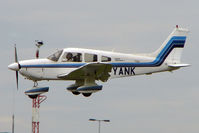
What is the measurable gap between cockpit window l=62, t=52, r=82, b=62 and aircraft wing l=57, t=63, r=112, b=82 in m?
0.92

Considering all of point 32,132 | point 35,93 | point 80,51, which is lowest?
point 32,132

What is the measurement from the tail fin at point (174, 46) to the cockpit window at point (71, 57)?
6226 millimetres

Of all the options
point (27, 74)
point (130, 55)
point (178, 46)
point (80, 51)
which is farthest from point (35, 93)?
point (178, 46)

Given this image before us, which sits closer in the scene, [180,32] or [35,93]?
[35,93]

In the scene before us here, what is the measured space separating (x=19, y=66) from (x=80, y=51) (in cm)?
402

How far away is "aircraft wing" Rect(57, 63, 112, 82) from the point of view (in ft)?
135

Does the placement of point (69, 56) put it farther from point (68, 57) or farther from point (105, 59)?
point (105, 59)

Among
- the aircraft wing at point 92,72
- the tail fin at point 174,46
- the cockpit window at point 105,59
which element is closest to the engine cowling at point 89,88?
the aircraft wing at point 92,72

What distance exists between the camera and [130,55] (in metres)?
43.9

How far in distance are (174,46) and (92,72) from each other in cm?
736

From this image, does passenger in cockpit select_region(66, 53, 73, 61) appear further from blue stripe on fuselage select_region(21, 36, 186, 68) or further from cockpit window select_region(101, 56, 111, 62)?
cockpit window select_region(101, 56, 111, 62)

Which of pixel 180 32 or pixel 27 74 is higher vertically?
pixel 180 32

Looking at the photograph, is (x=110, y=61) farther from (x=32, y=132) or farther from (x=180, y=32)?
(x=32, y=132)

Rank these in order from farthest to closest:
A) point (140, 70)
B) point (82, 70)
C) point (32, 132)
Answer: point (32, 132) → point (140, 70) → point (82, 70)
